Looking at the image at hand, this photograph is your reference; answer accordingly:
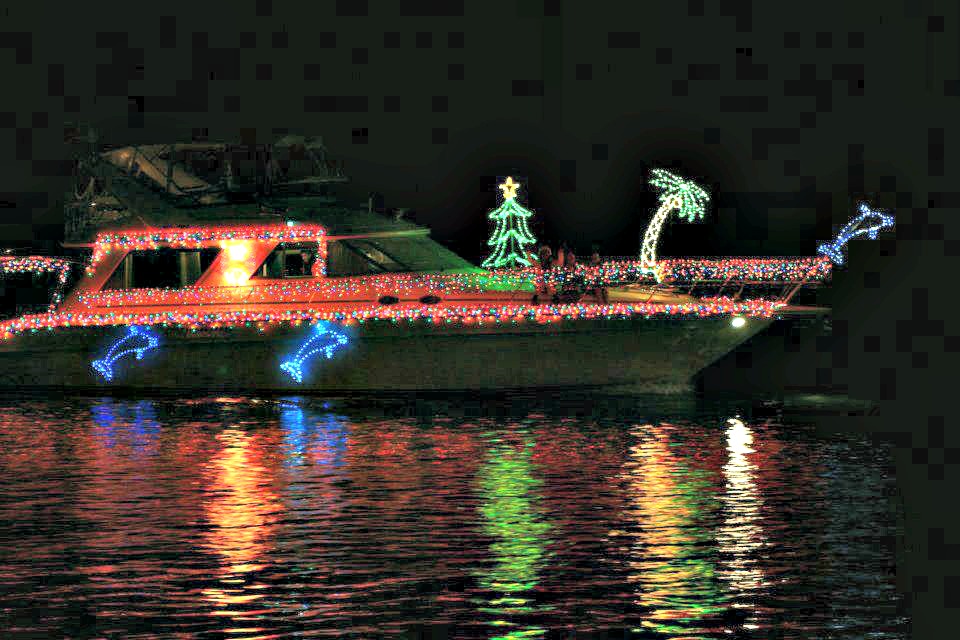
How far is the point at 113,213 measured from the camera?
26.6 metres

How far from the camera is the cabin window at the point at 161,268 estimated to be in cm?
2519

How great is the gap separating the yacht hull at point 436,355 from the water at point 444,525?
55 centimetres

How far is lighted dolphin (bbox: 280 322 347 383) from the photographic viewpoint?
2364cm

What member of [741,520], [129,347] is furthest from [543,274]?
[741,520]

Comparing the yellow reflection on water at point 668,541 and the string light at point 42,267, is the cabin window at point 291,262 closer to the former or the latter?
the string light at point 42,267

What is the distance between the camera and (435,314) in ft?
76.2

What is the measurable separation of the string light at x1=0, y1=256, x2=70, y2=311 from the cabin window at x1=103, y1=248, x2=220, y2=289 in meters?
0.92

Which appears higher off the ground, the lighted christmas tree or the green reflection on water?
Result: the lighted christmas tree

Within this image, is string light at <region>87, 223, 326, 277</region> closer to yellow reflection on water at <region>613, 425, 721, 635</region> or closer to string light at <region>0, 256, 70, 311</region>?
string light at <region>0, 256, 70, 311</region>

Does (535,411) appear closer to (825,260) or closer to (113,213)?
(113,213)

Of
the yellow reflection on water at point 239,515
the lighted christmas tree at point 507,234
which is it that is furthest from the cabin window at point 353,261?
the lighted christmas tree at point 507,234

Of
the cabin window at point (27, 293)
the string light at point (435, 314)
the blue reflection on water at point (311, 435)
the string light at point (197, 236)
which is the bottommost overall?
the blue reflection on water at point (311, 435)

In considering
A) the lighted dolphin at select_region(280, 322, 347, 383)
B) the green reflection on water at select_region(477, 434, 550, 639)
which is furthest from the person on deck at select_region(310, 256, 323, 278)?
the green reflection on water at select_region(477, 434, 550, 639)

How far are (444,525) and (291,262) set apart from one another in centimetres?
1030
